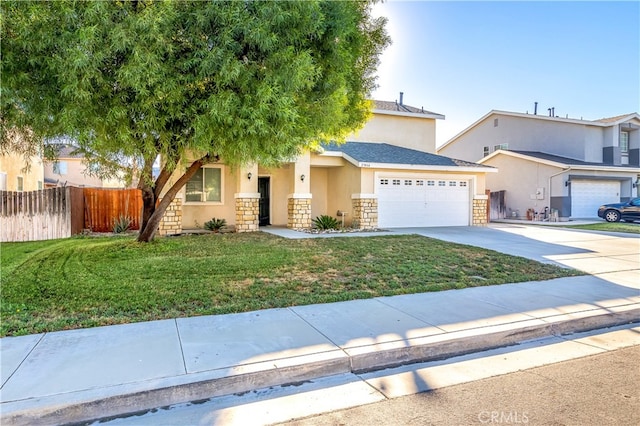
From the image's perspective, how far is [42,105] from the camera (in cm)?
654

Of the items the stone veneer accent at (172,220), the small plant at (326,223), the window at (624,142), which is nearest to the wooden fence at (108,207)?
the stone veneer accent at (172,220)

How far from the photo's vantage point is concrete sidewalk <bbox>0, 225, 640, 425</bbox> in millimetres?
3521

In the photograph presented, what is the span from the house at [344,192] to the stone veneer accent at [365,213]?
0.04 m

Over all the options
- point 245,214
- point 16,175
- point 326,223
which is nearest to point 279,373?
point 245,214

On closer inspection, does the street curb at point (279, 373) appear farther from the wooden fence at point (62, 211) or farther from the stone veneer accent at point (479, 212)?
the stone veneer accent at point (479, 212)

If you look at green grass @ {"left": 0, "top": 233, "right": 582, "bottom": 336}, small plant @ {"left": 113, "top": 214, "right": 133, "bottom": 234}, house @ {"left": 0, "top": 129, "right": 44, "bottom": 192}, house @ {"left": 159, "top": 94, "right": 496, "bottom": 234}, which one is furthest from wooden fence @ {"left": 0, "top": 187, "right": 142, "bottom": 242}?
house @ {"left": 159, "top": 94, "right": 496, "bottom": 234}

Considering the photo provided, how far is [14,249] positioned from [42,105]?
20.7 feet

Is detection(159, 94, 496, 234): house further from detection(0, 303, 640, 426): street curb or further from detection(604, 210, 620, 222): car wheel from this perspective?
detection(0, 303, 640, 426): street curb

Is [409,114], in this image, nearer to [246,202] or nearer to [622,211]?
[246,202]

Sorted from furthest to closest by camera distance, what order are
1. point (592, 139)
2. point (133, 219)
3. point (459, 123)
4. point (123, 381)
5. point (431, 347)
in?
point (459, 123) → point (592, 139) → point (133, 219) → point (431, 347) → point (123, 381)

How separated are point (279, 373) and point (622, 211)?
79.9 ft

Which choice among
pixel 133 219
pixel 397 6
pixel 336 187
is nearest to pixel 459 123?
pixel 336 187

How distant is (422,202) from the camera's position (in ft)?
58.1

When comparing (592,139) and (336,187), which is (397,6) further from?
(592,139)
